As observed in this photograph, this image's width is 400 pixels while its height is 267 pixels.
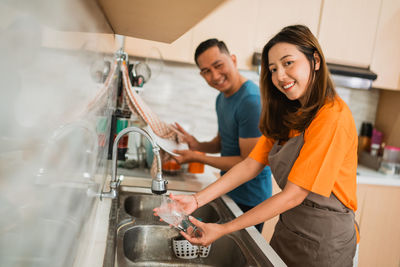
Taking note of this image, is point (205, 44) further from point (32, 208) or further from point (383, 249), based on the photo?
point (383, 249)

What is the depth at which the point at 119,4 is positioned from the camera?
0.64m

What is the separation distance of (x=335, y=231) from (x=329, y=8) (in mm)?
1919

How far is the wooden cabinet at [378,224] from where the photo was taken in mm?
2367

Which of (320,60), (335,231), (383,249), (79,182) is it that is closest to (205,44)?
(320,60)

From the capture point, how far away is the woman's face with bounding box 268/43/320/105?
0.96m

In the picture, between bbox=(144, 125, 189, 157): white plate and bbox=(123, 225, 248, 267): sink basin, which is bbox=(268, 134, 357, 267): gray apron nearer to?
bbox=(123, 225, 248, 267): sink basin

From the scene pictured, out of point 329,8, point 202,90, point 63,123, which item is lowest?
point 63,123

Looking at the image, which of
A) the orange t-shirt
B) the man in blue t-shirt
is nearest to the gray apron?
the orange t-shirt

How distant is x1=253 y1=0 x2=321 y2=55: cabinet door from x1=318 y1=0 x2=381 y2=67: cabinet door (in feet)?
0.53

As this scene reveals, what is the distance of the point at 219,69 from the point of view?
1537 mm

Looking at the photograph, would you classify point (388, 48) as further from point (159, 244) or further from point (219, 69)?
point (159, 244)

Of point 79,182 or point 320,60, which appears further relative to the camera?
point 320,60

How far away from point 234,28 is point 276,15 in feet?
Answer: 1.12

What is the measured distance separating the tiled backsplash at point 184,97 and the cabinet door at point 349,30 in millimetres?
661
